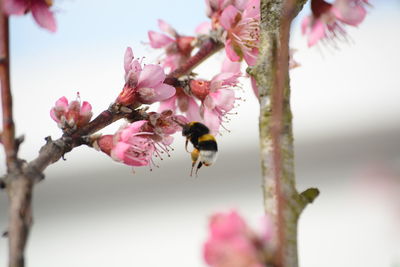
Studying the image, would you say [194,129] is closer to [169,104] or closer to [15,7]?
[169,104]

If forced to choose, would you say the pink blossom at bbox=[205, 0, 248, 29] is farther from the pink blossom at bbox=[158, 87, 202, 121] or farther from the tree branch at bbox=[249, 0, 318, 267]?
the tree branch at bbox=[249, 0, 318, 267]

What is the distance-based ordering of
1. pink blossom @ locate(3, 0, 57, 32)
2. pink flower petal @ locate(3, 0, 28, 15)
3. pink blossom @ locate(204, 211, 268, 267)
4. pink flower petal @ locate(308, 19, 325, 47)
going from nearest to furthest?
pink blossom @ locate(204, 211, 268, 267) < pink flower petal @ locate(3, 0, 28, 15) < pink blossom @ locate(3, 0, 57, 32) < pink flower petal @ locate(308, 19, 325, 47)

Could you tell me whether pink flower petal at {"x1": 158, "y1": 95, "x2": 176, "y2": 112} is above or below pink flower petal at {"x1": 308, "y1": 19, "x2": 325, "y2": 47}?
below

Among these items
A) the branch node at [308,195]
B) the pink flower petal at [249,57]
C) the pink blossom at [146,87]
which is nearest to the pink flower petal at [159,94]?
the pink blossom at [146,87]

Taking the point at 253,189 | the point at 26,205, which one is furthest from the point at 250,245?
the point at 253,189

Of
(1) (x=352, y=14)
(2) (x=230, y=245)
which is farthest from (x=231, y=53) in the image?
(2) (x=230, y=245)

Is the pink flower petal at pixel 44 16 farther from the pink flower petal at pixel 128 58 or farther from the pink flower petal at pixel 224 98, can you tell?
the pink flower petal at pixel 224 98

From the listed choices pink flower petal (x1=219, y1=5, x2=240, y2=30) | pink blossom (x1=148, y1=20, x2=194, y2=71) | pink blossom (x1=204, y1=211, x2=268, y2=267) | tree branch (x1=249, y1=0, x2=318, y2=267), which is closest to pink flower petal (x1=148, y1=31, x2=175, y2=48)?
pink blossom (x1=148, y1=20, x2=194, y2=71)
